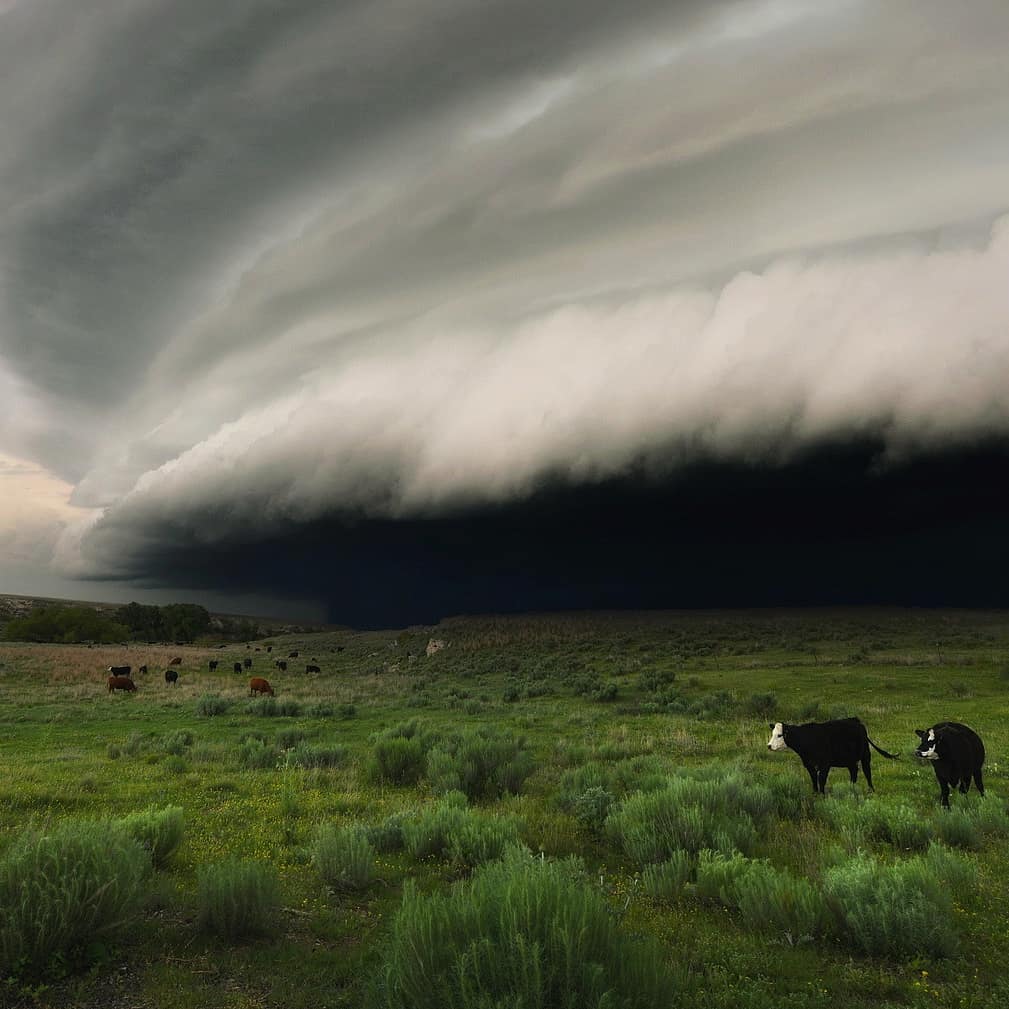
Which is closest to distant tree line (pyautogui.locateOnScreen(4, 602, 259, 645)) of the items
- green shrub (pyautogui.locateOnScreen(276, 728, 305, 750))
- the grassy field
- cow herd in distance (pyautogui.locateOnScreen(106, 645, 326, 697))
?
cow herd in distance (pyautogui.locateOnScreen(106, 645, 326, 697))

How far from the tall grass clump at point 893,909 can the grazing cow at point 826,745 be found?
5480mm

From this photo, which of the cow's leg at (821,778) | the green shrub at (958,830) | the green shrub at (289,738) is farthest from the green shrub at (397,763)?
the green shrub at (958,830)

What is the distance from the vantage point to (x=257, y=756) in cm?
1516

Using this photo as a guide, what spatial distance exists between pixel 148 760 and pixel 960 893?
16973mm

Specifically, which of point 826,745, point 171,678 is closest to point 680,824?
point 826,745

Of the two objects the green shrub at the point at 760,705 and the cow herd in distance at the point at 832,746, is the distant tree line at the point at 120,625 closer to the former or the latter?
the green shrub at the point at 760,705

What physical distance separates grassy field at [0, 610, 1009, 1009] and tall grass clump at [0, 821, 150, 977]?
15cm

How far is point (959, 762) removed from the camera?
10.2 meters

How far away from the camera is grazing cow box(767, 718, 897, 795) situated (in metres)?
11.5

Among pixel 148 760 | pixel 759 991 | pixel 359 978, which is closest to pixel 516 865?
pixel 359 978

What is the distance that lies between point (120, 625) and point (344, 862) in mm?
116201

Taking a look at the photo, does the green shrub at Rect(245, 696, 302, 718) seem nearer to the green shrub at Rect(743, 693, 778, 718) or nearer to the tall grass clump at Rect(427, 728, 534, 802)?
the tall grass clump at Rect(427, 728, 534, 802)

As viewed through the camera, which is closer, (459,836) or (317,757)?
(459,836)

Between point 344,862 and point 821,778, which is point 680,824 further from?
point 821,778
